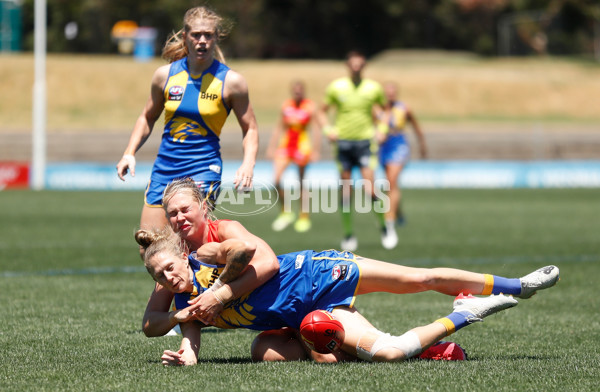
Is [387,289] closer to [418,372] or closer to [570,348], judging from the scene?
[418,372]

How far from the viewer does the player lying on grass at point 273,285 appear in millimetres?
5312

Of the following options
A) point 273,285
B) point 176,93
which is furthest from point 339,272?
point 176,93

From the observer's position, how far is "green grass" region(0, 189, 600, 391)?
16.1ft

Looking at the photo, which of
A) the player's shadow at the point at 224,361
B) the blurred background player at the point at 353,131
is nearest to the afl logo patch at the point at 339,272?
the player's shadow at the point at 224,361

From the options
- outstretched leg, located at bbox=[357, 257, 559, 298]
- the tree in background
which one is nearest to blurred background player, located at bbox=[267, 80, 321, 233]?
outstretched leg, located at bbox=[357, 257, 559, 298]

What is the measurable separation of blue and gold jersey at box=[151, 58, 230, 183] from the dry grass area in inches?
1319

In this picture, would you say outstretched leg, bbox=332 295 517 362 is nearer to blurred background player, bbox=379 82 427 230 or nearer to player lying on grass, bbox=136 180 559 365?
player lying on grass, bbox=136 180 559 365

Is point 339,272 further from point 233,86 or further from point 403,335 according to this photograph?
point 233,86

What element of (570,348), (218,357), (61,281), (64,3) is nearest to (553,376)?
(570,348)

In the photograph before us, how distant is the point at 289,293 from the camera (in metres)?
5.50

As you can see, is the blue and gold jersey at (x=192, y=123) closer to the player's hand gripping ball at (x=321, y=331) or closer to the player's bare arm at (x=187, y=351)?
the player's bare arm at (x=187, y=351)

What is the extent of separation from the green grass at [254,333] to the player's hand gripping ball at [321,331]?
0.14m

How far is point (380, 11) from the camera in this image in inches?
2312

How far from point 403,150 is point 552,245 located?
3.93 meters
